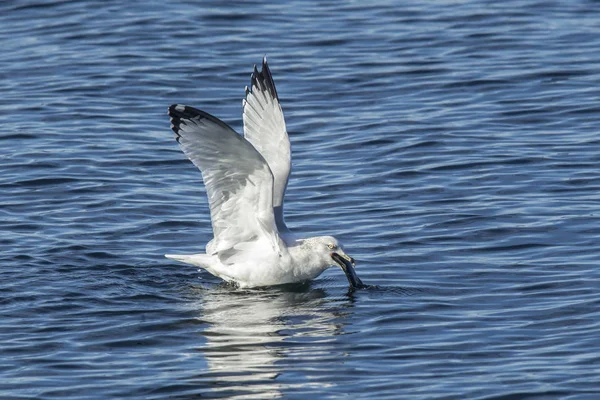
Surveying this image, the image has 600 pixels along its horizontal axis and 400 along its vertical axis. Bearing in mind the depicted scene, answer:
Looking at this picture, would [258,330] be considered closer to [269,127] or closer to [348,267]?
[348,267]

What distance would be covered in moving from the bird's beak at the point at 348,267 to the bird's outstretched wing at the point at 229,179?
522 millimetres

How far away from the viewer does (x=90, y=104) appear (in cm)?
1831

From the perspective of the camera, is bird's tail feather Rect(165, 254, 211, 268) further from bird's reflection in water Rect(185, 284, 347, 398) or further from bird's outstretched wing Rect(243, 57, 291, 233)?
bird's outstretched wing Rect(243, 57, 291, 233)

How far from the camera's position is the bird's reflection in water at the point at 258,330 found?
9.22m

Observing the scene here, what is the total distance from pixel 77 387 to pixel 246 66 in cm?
1146

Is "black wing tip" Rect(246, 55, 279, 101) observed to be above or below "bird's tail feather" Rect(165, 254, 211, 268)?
above

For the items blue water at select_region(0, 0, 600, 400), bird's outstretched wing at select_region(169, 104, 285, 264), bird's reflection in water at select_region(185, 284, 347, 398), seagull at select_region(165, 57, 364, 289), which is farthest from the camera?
seagull at select_region(165, 57, 364, 289)

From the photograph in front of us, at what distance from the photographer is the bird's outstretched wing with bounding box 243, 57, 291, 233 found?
40.0 feet

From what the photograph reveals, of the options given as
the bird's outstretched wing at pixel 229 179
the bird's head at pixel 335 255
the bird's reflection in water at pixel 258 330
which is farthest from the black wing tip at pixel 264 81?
the bird's reflection in water at pixel 258 330

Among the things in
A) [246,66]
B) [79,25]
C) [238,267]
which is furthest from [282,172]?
[79,25]

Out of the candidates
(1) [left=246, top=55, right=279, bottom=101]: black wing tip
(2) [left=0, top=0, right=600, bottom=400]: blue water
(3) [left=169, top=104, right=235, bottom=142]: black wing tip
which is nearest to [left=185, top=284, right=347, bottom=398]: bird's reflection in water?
(2) [left=0, top=0, right=600, bottom=400]: blue water

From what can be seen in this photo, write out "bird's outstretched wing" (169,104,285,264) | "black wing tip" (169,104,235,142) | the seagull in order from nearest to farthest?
"black wing tip" (169,104,235,142) → "bird's outstretched wing" (169,104,285,264) → the seagull

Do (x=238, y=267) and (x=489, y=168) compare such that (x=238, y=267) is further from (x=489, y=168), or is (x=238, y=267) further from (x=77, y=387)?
(x=489, y=168)

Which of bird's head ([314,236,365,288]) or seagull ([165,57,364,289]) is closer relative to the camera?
seagull ([165,57,364,289])
